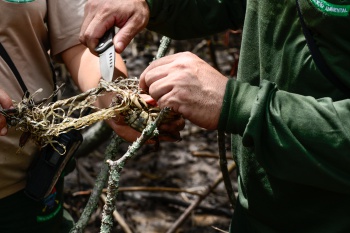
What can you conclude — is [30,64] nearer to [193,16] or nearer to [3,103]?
[3,103]

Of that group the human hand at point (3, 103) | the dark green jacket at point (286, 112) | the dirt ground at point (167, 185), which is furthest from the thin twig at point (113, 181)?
the dirt ground at point (167, 185)

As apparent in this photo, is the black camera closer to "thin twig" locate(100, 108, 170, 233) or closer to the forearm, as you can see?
the forearm

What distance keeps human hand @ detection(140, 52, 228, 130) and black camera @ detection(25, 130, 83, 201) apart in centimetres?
63

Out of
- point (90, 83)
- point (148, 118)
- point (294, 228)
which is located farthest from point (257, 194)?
point (90, 83)

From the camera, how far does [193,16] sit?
2.09m

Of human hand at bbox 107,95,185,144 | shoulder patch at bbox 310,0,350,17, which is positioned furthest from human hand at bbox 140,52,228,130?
shoulder patch at bbox 310,0,350,17

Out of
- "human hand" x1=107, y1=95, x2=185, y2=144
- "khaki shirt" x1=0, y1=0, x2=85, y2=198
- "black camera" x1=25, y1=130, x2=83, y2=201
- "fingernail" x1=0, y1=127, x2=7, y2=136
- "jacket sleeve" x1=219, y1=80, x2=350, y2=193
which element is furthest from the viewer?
"black camera" x1=25, y1=130, x2=83, y2=201

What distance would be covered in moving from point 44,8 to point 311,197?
1.04 m

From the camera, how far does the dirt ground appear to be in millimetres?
3441

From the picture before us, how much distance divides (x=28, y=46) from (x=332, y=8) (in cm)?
103

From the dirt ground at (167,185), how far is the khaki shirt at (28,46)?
3.62ft

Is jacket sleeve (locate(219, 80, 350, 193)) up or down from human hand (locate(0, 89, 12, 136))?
up

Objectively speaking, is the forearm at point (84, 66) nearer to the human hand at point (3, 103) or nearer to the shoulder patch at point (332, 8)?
the human hand at point (3, 103)

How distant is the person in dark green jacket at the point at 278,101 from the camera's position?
5.00 ft
